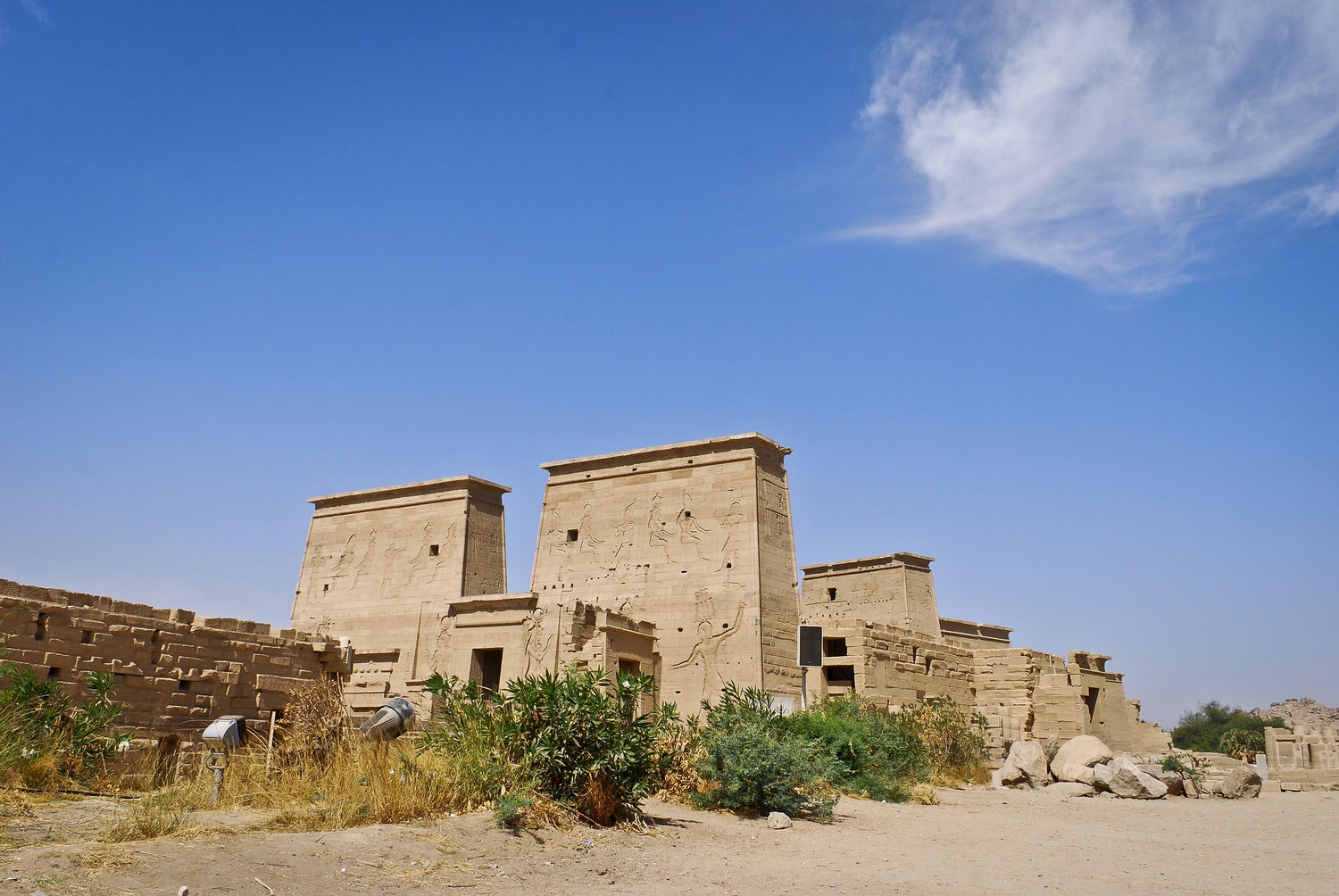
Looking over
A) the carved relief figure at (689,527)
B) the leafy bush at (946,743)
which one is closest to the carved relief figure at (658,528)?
the carved relief figure at (689,527)

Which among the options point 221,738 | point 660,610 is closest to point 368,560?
point 660,610

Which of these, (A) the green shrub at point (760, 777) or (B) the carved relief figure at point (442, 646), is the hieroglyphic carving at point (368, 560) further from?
(A) the green shrub at point (760, 777)

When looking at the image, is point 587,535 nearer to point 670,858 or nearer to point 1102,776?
point 1102,776

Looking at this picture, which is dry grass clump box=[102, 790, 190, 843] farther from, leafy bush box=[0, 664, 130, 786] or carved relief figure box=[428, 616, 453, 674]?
carved relief figure box=[428, 616, 453, 674]

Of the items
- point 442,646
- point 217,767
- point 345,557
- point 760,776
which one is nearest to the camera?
point 217,767

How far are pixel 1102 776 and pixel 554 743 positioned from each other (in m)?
10.6

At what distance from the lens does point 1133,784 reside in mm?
14047

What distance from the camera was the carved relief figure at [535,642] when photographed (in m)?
17.6

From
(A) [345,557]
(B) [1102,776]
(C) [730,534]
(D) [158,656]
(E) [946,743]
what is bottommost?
(B) [1102,776]

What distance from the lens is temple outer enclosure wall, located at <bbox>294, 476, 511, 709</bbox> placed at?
2275cm

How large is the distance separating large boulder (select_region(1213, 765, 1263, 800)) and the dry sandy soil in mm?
4774

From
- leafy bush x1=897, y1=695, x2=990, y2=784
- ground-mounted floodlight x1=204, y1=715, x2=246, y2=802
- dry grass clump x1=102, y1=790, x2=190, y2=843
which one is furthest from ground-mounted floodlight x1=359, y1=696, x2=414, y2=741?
leafy bush x1=897, y1=695, x2=990, y2=784

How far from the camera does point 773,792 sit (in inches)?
368

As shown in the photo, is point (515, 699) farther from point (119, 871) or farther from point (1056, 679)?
point (1056, 679)
